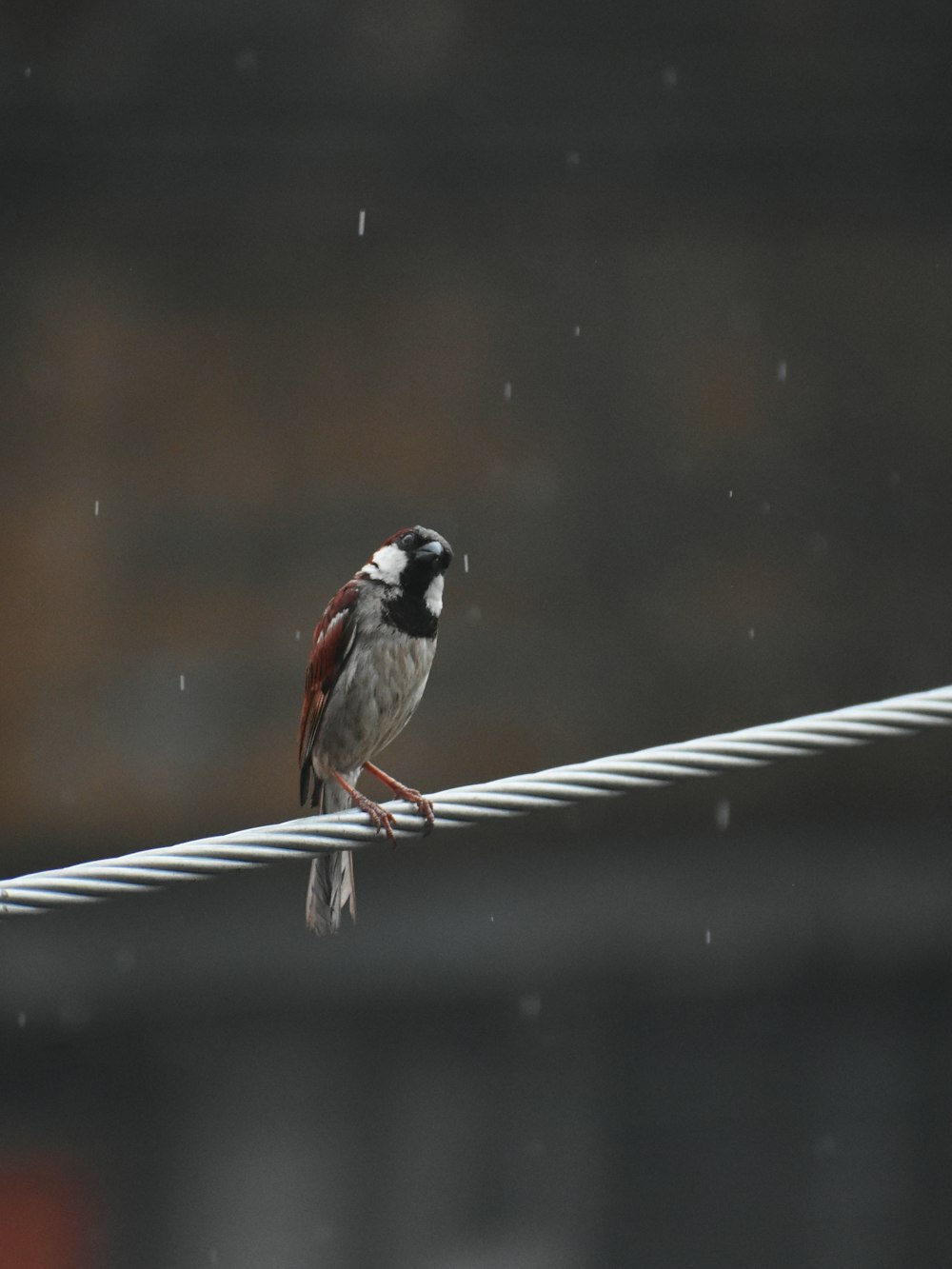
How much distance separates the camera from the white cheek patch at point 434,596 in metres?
3.85

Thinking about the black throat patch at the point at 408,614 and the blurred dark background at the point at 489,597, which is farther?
the blurred dark background at the point at 489,597

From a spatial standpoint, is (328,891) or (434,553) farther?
(434,553)

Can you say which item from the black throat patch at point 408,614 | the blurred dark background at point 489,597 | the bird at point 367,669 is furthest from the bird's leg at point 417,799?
the blurred dark background at point 489,597

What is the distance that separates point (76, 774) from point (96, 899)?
5.22 metres

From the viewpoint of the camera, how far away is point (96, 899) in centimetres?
216

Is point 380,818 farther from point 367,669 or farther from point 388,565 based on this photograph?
point 388,565

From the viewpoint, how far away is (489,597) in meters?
7.13

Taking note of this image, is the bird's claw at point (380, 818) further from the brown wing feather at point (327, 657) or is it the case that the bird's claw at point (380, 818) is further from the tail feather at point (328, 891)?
the brown wing feather at point (327, 657)

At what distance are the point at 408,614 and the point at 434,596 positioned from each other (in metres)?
0.11

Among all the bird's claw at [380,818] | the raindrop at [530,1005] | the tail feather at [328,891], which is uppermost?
the bird's claw at [380,818]

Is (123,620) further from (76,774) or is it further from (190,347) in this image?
(190,347)

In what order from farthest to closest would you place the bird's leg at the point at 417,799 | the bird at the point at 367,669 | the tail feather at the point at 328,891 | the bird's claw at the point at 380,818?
1. the bird at the point at 367,669
2. the tail feather at the point at 328,891
3. the bird's claw at the point at 380,818
4. the bird's leg at the point at 417,799

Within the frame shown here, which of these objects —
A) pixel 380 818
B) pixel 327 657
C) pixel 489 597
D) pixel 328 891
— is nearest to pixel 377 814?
pixel 380 818

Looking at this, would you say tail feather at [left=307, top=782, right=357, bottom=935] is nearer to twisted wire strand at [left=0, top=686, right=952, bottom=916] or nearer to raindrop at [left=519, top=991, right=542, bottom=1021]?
twisted wire strand at [left=0, top=686, right=952, bottom=916]
